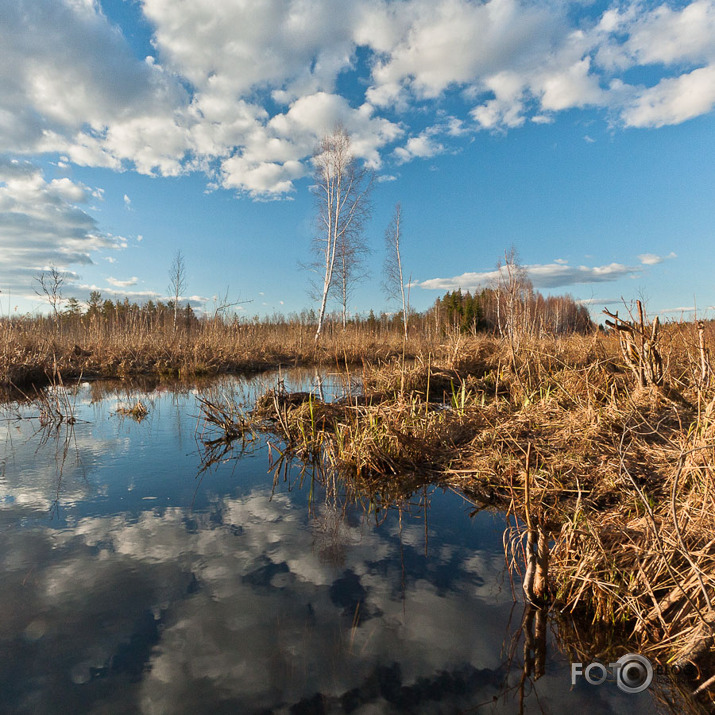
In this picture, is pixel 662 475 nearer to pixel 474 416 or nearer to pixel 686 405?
pixel 686 405

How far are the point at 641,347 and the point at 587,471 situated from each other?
1350 mm

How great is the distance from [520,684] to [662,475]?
1865 millimetres

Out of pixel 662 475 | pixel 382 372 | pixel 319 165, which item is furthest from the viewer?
pixel 319 165

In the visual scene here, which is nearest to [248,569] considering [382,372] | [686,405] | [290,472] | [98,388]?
[290,472]

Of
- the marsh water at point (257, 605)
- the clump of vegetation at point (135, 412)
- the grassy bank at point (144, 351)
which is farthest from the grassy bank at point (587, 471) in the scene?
the grassy bank at point (144, 351)

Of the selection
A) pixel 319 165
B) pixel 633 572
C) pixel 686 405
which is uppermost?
pixel 319 165

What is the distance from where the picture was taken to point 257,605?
67.6 inches

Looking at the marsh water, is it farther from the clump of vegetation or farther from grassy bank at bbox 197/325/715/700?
the clump of vegetation

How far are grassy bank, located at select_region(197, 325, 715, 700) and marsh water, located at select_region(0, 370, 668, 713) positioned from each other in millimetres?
263

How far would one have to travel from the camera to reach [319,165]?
1816cm

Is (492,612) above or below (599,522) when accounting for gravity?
below

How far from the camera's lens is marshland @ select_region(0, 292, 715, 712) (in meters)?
1.37

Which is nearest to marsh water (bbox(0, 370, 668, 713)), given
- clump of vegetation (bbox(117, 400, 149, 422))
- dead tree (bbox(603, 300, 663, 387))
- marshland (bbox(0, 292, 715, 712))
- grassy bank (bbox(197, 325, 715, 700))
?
marshland (bbox(0, 292, 715, 712))

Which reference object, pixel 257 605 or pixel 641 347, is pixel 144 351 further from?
pixel 641 347
